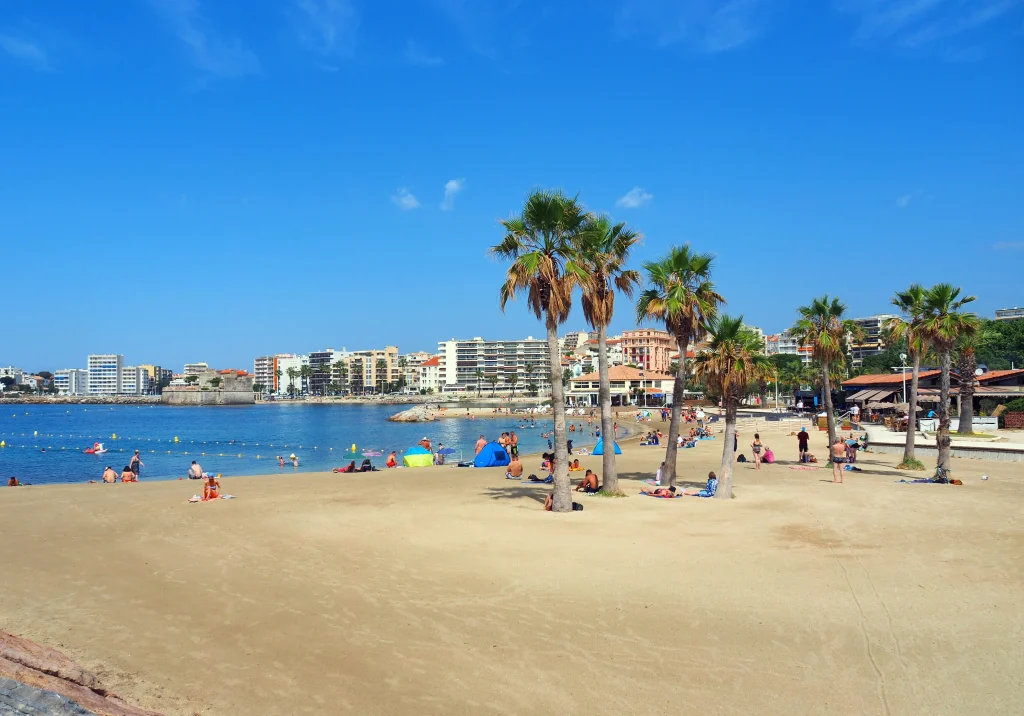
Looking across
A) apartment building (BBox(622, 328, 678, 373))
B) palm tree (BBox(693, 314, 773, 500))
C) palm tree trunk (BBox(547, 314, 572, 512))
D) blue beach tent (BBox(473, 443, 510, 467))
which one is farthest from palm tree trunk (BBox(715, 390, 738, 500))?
apartment building (BBox(622, 328, 678, 373))

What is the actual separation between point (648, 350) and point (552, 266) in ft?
552

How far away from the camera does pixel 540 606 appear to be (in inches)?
374

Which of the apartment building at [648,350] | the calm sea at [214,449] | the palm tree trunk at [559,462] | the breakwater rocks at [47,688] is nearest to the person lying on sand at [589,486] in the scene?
the palm tree trunk at [559,462]

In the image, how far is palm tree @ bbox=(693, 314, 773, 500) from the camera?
18.0m

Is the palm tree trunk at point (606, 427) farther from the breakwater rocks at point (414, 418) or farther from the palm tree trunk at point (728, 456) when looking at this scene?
the breakwater rocks at point (414, 418)

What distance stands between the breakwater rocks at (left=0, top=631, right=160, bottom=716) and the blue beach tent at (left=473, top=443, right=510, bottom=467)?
2319 centimetres

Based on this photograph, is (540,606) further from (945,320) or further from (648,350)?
(648,350)

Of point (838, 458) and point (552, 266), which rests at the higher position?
point (552, 266)

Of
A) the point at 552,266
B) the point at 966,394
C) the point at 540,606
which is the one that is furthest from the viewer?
the point at 966,394

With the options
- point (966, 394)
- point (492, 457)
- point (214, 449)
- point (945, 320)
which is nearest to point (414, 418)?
point (214, 449)

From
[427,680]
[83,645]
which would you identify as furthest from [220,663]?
[427,680]

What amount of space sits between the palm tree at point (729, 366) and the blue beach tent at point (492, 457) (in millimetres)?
12659

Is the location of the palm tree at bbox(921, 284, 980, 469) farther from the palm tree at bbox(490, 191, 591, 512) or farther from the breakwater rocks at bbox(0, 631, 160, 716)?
the breakwater rocks at bbox(0, 631, 160, 716)

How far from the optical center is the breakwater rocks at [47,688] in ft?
15.3
